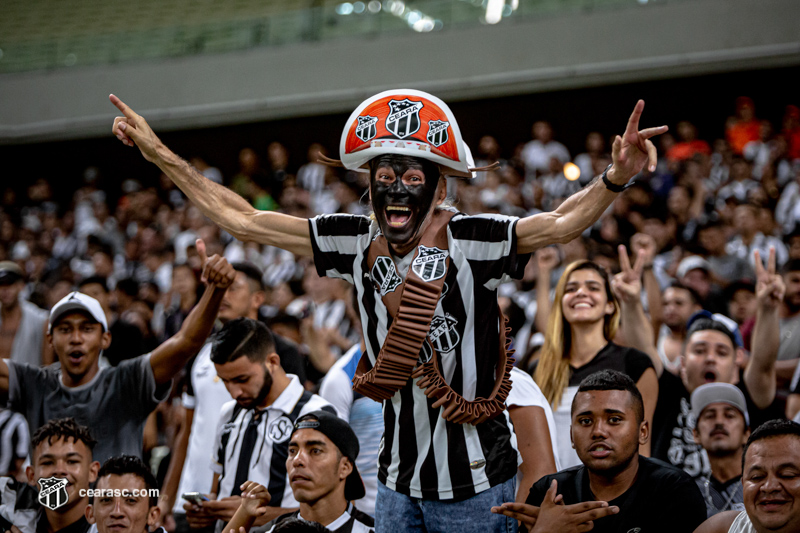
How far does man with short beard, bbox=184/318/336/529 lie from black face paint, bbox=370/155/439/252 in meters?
1.41

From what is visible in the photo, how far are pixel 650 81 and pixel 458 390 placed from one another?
11005mm

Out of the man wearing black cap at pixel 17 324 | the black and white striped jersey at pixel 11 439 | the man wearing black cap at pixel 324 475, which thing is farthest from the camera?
the man wearing black cap at pixel 17 324

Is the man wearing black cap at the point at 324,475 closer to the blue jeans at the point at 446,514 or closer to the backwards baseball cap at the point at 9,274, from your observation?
the blue jeans at the point at 446,514

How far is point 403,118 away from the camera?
2764 mm

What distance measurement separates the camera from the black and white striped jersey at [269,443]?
3855mm

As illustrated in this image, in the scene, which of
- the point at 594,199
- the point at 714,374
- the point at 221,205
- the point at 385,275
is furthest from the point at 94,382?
the point at 714,374

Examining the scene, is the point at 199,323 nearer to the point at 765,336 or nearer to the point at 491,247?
the point at 491,247

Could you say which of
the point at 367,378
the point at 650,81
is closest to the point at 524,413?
the point at 367,378

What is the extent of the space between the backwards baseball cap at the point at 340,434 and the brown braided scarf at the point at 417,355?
2.89ft

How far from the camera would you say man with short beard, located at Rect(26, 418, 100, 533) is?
3.57 meters

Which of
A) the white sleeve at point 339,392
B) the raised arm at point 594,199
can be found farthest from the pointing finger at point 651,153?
the white sleeve at point 339,392

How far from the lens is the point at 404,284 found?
9.03ft

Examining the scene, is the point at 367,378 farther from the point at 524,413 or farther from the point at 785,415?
the point at 785,415

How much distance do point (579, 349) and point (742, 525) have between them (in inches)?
58.9
